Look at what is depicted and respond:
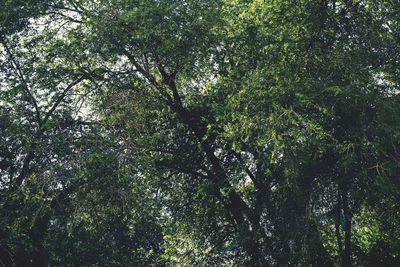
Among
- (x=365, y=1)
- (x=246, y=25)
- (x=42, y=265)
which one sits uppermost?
(x=365, y=1)

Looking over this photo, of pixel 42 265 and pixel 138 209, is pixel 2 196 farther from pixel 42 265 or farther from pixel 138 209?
pixel 138 209

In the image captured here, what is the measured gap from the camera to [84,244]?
13109 mm

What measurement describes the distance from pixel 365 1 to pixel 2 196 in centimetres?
928

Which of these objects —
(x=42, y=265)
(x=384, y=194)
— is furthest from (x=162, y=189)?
(x=384, y=194)

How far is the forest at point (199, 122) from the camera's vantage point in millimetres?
10969

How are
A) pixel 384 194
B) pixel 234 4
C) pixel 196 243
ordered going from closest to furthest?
1. pixel 384 194
2. pixel 234 4
3. pixel 196 243

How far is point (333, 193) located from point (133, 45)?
5.57 metres

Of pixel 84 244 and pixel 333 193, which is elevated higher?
pixel 333 193

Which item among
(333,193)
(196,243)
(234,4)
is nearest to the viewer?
(333,193)

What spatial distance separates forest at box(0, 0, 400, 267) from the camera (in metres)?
11.0

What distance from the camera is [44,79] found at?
12.8 metres

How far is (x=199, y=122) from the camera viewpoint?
14.2 metres

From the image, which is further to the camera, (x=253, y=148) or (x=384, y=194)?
(x=253, y=148)

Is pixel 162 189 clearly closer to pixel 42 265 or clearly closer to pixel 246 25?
pixel 42 265
